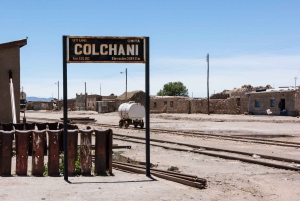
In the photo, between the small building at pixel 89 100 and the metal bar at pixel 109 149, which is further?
the small building at pixel 89 100

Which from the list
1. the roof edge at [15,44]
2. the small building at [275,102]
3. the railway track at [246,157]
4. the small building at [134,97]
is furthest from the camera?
the small building at [134,97]

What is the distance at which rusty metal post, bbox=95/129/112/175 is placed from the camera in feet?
32.2

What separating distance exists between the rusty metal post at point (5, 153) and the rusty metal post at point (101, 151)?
1.78 m

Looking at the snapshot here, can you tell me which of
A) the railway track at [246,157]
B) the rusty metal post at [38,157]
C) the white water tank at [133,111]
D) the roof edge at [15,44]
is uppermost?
the roof edge at [15,44]

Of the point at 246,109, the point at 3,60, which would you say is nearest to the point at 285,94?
the point at 246,109

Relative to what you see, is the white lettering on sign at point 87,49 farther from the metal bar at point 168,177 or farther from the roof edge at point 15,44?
the roof edge at point 15,44

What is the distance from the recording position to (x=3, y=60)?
1847 centimetres

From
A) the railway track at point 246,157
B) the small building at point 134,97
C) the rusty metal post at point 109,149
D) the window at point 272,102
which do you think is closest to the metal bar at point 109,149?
the rusty metal post at point 109,149

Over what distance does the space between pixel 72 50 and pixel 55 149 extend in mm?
2085

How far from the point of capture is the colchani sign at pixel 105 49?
31.0 ft

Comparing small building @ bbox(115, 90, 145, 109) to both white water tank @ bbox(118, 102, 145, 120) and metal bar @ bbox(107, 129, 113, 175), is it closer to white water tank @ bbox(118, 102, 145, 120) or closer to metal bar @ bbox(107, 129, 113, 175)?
white water tank @ bbox(118, 102, 145, 120)

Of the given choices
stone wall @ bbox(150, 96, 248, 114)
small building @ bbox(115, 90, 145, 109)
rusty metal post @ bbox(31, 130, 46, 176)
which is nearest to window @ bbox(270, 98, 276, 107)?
stone wall @ bbox(150, 96, 248, 114)

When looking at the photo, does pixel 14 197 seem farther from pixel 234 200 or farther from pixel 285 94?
pixel 285 94

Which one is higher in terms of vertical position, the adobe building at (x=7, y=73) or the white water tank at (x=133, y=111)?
the adobe building at (x=7, y=73)
